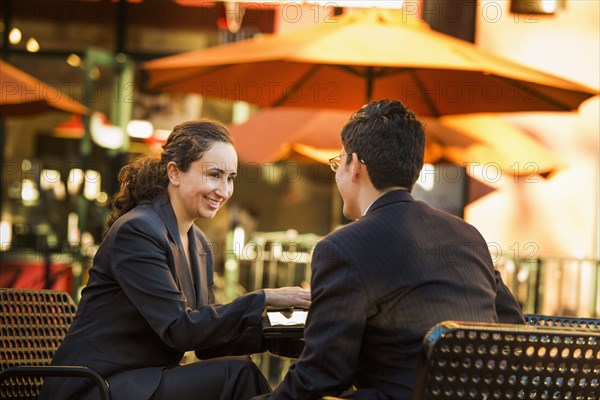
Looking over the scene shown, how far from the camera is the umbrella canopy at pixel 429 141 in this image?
7125 mm

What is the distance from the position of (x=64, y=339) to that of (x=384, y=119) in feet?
4.58

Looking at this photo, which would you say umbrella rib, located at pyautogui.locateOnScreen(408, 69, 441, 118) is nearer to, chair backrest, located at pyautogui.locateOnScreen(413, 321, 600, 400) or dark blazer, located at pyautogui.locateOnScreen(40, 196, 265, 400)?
dark blazer, located at pyautogui.locateOnScreen(40, 196, 265, 400)

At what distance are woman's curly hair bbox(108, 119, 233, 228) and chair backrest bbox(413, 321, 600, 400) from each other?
155 centimetres

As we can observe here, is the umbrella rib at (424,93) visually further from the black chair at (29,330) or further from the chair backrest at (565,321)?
the black chair at (29,330)

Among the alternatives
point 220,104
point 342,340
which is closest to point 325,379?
point 342,340

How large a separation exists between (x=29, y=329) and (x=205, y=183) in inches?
31.9

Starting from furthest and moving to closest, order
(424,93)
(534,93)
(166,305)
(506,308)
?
(424,93) < (534,93) < (166,305) < (506,308)

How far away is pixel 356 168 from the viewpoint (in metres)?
3.12

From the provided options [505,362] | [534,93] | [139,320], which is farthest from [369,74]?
[505,362]

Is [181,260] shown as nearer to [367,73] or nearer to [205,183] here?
[205,183]

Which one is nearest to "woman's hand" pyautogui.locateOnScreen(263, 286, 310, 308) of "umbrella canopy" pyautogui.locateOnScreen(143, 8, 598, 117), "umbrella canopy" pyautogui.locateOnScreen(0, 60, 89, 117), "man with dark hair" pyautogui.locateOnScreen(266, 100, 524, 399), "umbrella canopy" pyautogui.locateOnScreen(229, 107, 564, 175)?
"man with dark hair" pyautogui.locateOnScreen(266, 100, 524, 399)

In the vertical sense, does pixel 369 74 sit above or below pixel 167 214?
above

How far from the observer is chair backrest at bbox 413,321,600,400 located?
2527mm

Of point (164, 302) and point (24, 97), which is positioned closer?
point (164, 302)
